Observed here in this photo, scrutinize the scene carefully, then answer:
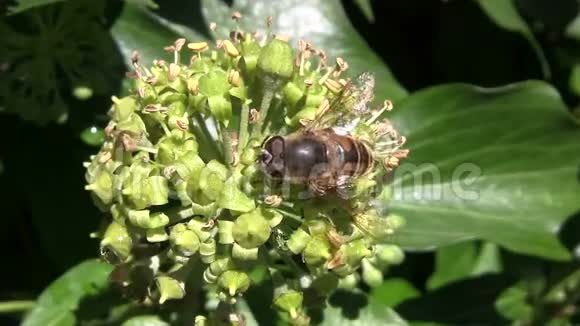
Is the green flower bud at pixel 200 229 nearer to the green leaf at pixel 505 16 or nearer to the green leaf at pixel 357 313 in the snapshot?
the green leaf at pixel 357 313

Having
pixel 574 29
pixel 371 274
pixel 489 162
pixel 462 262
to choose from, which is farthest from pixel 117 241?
pixel 574 29

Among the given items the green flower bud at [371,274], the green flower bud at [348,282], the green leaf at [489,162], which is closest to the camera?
the green flower bud at [348,282]

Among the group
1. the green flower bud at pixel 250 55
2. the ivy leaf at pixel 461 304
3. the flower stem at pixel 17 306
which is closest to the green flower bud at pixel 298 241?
the green flower bud at pixel 250 55

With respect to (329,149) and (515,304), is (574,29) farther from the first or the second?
(329,149)

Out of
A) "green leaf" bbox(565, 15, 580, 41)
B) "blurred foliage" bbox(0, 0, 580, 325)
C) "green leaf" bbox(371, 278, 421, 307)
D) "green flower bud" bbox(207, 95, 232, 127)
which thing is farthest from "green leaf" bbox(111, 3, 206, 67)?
"green leaf" bbox(565, 15, 580, 41)

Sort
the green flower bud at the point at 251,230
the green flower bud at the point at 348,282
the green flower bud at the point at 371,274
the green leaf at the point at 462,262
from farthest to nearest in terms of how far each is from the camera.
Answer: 1. the green leaf at the point at 462,262
2. the green flower bud at the point at 371,274
3. the green flower bud at the point at 348,282
4. the green flower bud at the point at 251,230

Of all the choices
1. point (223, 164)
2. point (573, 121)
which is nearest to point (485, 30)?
point (573, 121)
